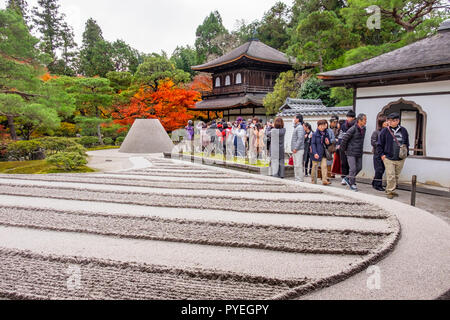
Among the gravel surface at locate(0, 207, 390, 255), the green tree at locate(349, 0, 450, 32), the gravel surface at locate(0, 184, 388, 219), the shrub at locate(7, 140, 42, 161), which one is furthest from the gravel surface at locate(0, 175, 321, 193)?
the green tree at locate(349, 0, 450, 32)

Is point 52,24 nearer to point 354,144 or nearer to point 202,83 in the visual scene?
point 202,83

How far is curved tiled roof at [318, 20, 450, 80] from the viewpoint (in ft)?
20.9

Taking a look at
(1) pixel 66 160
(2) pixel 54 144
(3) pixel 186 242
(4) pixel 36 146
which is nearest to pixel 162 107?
(2) pixel 54 144

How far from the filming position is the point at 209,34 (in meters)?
44.0

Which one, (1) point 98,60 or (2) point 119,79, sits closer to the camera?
(2) point 119,79

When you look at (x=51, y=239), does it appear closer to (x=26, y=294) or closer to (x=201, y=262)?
(x=26, y=294)

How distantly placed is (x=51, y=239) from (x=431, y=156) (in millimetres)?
7715

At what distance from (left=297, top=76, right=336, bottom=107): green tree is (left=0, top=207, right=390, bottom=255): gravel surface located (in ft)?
44.7

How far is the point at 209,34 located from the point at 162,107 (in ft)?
92.7

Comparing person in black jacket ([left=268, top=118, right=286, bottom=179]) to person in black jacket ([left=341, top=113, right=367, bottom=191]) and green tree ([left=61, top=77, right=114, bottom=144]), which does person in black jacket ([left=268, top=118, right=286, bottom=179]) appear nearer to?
person in black jacket ([left=341, top=113, right=367, bottom=191])

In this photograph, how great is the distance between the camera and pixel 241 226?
3.54m

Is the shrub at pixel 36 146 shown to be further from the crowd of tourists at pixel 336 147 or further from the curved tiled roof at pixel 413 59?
the curved tiled roof at pixel 413 59

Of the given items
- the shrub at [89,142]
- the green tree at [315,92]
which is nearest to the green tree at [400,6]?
the green tree at [315,92]

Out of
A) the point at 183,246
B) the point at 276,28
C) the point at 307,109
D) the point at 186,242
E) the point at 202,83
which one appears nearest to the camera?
the point at 183,246
